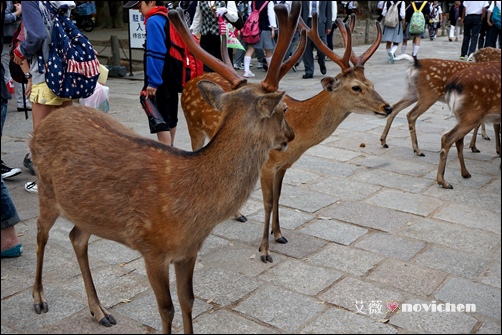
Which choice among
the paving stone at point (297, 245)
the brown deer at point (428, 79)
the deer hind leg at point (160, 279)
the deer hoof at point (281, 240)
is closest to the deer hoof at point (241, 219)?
the paving stone at point (297, 245)

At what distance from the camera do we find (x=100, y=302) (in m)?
3.26

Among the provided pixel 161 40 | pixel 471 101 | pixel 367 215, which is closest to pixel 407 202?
pixel 367 215

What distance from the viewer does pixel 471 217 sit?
474cm

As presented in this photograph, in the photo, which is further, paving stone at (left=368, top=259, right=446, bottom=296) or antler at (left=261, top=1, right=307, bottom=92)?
paving stone at (left=368, top=259, right=446, bottom=296)

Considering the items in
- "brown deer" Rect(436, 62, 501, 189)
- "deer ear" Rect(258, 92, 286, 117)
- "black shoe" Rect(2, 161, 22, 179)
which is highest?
"deer ear" Rect(258, 92, 286, 117)

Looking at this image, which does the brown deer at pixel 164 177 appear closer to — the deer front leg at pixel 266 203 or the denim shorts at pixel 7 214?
the denim shorts at pixel 7 214

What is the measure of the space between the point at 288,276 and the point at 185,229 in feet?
4.32

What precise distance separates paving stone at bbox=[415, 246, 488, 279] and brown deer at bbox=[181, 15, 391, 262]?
105 centimetres

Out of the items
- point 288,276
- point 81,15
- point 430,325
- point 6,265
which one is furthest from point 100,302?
point 81,15

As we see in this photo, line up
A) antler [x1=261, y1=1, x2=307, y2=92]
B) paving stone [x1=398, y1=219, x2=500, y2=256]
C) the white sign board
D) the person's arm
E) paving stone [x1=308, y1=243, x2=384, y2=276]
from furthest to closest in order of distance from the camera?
the white sign board < the person's arm < paving stone [x1=398, y1=219, x2=500, y2=256] < paving stone [x1=308, y1=243, x2=384, y2=276] < antler [x1=261, y1=1, x2=307, y2=92]

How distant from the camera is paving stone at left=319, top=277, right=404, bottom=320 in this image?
127 inches

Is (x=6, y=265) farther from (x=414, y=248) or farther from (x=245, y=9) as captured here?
(x=245, y=9)

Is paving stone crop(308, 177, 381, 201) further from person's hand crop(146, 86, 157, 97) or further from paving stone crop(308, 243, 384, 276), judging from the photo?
person's hand crop(146, 86, 157, 97)

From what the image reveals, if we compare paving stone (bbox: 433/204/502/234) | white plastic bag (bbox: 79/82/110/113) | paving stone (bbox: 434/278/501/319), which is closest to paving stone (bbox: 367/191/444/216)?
paving stone (bbox: 433/204/502/234)
